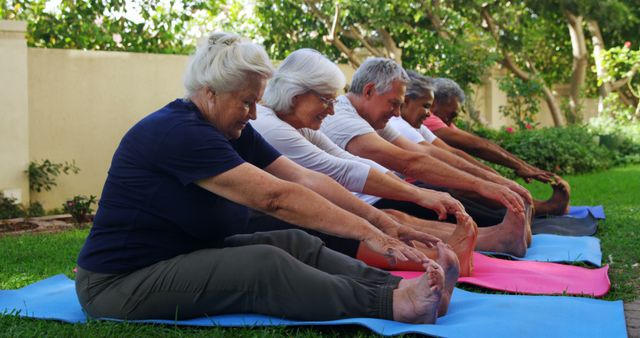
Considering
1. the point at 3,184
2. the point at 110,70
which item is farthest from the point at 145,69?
the point at 3,184

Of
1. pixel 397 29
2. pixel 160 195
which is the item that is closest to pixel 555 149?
pixel 397 29

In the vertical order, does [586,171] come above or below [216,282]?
below

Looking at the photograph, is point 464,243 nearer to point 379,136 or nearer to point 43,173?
point 379,136

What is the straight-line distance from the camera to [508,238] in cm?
542

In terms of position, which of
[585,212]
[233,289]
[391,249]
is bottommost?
[585,212]

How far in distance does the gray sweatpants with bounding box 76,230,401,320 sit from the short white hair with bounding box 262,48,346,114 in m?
1.46

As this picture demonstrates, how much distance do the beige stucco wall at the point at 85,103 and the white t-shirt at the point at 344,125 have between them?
14.6 ft

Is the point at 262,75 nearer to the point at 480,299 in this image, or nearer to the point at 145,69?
the point at 480,299

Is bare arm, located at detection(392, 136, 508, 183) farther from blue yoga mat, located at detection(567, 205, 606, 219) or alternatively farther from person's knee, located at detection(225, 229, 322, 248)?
person's knee, located at detection(225, 229, 322, 248)

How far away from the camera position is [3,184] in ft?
27.3

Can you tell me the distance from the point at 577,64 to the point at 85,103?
537 inches

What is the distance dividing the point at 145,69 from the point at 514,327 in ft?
23.9

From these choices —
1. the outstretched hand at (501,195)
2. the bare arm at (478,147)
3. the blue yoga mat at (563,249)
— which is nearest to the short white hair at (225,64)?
the outstretched hand at (501,195)


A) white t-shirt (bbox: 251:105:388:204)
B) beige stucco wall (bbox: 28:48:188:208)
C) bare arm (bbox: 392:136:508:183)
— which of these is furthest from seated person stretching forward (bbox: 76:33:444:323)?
beige stucco wall (bbox: 28:48:188:208)
